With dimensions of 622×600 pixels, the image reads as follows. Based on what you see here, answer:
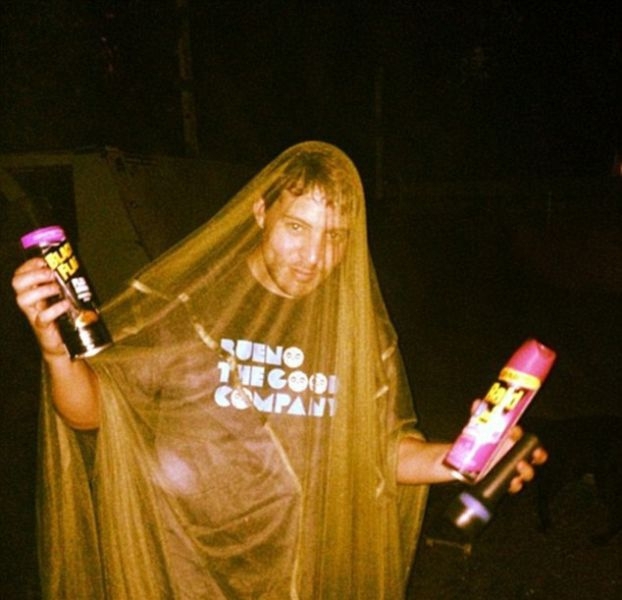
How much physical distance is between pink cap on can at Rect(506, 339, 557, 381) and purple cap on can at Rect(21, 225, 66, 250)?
3.89 ft

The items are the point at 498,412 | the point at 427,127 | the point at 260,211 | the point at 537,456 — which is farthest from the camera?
the point at 427,127

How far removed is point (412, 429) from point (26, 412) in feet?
10.7

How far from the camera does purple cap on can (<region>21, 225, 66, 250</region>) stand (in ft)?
4.59

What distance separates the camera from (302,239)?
165cm

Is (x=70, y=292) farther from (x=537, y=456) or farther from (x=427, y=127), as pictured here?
(x=427, y=127)

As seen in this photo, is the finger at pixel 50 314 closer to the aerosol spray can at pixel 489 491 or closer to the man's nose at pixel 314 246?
the man's nose at pixel 314 246

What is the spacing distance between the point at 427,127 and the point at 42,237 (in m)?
9.51

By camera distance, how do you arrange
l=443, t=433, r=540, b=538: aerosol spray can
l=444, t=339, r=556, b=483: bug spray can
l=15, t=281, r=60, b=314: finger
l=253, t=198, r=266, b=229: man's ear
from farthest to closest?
l=253, t=198, r=266, b=229: man's ear < l=443, t=433, r=540, b=538: aerosol spray can < l=444, t=339, r=556, b=483: bug spray can < l=15, t=281, r=60, b=314: finger

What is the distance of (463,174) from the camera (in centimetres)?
983

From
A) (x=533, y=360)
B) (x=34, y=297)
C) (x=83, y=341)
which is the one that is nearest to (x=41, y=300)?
(x=34, y=297)

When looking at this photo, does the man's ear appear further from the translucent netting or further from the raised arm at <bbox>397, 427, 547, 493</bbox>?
the raised arm at <bbox>397, 427, 547, 493</bbox>

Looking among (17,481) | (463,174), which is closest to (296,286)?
(17,481)

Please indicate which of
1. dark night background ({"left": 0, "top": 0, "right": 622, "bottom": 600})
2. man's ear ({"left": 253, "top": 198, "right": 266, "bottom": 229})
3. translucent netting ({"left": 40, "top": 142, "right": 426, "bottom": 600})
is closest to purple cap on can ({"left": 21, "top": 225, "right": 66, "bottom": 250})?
translucent netting ({"left": 40, "top": 142, "right": 426, "bottom": 600})

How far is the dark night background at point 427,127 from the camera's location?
621 centimetres
